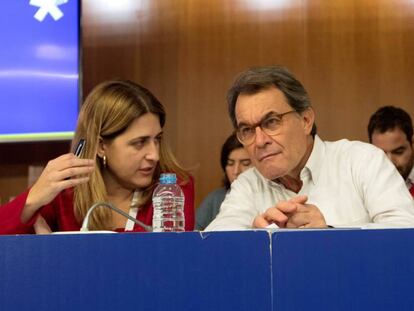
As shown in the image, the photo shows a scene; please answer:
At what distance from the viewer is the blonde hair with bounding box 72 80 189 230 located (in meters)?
2.14

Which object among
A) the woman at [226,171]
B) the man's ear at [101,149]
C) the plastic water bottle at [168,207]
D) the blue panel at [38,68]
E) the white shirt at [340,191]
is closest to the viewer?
the white shirt at [340,191]

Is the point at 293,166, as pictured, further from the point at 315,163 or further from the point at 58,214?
the point at 58,214

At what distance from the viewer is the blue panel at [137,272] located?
107cm

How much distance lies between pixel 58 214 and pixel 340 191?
907 millimetres

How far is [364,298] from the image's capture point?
3.39 feet

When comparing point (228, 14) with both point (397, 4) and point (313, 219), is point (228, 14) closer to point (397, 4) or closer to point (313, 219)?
point (397, 4)

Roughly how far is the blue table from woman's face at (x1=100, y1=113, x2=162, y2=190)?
979mm

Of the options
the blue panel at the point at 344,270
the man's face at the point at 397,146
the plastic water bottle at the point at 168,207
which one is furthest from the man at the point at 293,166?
the man's face at the point at 397,146

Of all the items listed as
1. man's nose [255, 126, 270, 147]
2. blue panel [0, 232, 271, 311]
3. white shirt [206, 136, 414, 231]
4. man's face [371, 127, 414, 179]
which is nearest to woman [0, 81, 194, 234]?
white shirt [206, 136, 414, 231]

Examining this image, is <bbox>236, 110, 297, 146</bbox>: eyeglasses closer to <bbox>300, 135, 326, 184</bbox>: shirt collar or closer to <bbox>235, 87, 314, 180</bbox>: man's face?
<bbox>235, 87, 314, 180</bbox>: man's face

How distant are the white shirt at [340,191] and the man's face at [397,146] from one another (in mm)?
1033

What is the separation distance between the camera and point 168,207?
2.02m

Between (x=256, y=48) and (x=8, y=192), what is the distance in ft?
5.32

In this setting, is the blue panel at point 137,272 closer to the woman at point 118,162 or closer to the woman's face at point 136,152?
the woman at point 118,162
